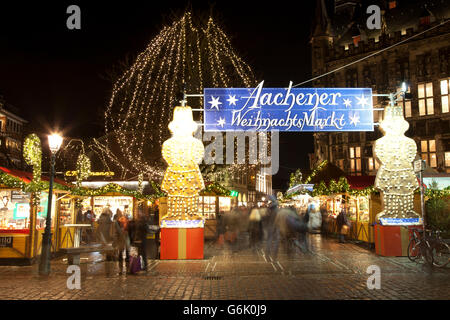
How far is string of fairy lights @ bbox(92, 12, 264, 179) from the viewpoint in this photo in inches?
867

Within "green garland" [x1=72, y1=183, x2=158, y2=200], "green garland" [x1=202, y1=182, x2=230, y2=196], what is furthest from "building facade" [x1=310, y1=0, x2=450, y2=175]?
"green garland" [x1=72, y1=183, x2=158, y2=200]

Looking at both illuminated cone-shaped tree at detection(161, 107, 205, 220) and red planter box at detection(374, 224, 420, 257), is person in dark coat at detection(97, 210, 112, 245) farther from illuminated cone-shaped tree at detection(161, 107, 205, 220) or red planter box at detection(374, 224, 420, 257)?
red planter box at detection(374, 224, 420, 257)

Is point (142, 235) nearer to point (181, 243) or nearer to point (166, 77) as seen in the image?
point (181, 243)

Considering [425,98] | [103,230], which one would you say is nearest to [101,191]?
[103,230]

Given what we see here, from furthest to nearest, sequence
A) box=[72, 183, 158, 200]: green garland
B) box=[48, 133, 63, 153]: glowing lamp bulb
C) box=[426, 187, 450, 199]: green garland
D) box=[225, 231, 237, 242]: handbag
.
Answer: box=[225, 231, 237, 242]: handbag
box=[72, 183, 158, 200]: green garland
box=[426, 187, 450, 199]: green garland
box=[48, 133, 63, 153]: glowing lamp bulb

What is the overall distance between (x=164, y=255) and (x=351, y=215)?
10.8 meters

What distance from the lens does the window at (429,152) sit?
1312 inches

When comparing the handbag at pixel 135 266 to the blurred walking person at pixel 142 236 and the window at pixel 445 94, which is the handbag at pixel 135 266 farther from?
Answer: the window at pixel 445 94

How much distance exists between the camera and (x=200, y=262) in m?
12.9

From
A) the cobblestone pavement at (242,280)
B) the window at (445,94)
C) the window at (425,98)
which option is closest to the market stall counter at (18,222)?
the cobblestone pavement at (242,280)

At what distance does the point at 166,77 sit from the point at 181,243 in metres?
11.8

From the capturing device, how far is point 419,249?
12.1 metres
